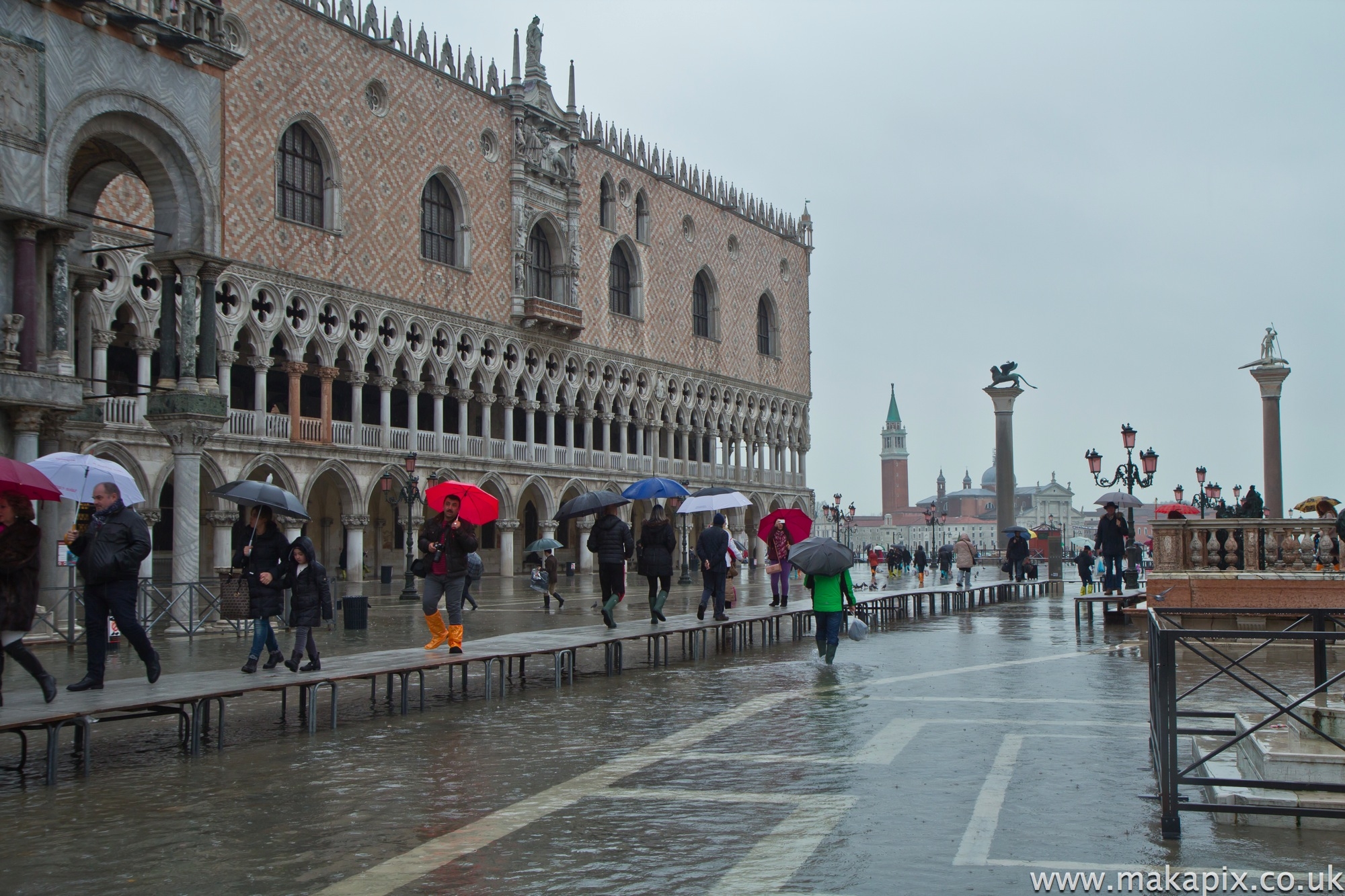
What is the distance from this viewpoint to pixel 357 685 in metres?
11.6

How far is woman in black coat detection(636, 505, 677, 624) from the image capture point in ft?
44.8

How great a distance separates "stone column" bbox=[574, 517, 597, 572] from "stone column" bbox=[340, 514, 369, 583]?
10.8 metres

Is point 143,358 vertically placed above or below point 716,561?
above

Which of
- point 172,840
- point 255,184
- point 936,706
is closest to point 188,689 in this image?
point 172,840

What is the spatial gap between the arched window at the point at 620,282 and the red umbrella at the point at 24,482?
125ft

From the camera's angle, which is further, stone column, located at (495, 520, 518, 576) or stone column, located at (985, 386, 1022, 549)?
stone column, located at (495, 520, 518, 576)

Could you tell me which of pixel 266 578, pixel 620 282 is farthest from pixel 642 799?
pixel 620 282

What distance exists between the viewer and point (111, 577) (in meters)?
8.46

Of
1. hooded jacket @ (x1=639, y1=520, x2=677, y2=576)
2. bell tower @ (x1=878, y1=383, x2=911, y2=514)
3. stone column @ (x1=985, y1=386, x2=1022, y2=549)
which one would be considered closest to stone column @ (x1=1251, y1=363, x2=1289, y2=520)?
stone column @ (x1=985, y1=386, x2=1022, y2=549)

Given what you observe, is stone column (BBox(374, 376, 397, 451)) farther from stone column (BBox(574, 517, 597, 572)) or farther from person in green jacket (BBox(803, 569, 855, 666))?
person in green jacket (BBox(803, 569, 855, 666))

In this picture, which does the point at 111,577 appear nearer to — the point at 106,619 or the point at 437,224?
the point at 106,619

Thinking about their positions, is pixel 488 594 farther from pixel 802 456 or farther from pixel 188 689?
pixel 802 456

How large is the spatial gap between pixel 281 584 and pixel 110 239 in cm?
2035

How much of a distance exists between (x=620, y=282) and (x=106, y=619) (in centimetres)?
3979
